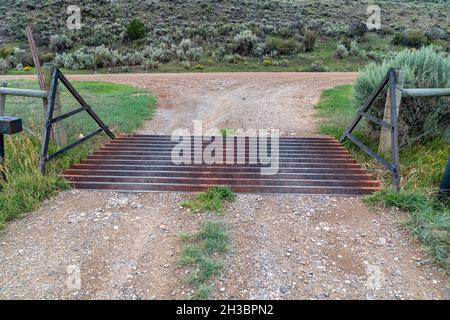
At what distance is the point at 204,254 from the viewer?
3061 millimetres

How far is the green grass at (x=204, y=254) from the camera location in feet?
8.85

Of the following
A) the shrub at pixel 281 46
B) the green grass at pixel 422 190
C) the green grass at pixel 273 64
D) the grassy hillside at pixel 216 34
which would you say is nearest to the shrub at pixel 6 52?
the grassy hillside at pixel 216 34

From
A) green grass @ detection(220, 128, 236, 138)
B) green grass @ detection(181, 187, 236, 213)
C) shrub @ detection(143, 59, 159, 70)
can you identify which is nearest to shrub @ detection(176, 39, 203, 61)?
shrub @ detection(143, 59, 159, 70)

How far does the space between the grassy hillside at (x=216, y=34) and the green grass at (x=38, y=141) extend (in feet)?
25.8

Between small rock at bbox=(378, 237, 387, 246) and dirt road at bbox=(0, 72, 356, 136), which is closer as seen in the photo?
small rock at bbox=(378, 237, 387, 246)

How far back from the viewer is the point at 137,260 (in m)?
3.03

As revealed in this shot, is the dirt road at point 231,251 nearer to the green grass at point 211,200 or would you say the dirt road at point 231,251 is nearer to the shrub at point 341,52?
the green grass at point 211,200

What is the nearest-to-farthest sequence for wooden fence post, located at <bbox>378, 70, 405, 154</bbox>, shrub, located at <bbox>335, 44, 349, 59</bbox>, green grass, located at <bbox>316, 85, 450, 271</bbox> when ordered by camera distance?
green grass, located at <bbox>316, 85, 450, 271</bbox>
wooden fence post, located at <bbox>378, 70, 405, 154</bbox>
shrub, located at <bbox>335, 44, 349, 59</bbox>

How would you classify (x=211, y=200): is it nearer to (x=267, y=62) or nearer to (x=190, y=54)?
(x=267, y=62)

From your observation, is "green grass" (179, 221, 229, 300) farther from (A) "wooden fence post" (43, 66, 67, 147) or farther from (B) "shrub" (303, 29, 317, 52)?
(B) "shrub" (303, 29, 317, 52)

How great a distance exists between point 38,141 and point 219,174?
9.07 feet

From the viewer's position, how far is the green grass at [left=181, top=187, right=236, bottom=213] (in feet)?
12.7

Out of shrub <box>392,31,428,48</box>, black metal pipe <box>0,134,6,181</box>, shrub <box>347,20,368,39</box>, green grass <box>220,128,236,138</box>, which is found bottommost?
green grass <box>220,128,236,138</box>

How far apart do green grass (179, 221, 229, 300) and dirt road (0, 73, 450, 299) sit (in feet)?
0.25
